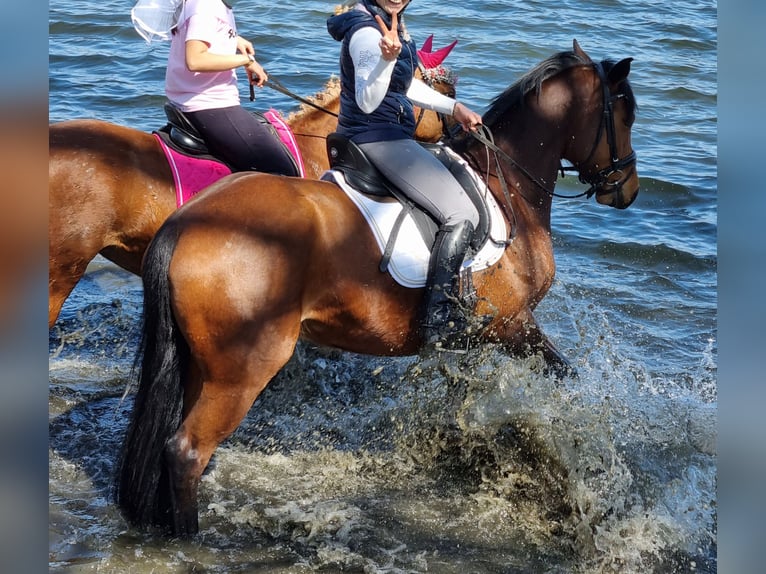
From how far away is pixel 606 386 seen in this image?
5.60m

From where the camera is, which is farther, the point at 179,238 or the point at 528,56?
the point at 528,56

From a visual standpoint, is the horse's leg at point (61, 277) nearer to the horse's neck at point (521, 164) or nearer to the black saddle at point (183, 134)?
the black saddle at point (183, 134)

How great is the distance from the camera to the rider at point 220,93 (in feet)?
15.8

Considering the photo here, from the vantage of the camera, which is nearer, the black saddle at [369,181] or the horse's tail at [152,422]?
the horse's tail at [152,422]

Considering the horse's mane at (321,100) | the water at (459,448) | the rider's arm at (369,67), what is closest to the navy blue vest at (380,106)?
the rider's arm at (369,67)

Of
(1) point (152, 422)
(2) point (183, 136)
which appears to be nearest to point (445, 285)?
(1) point (152, 422)

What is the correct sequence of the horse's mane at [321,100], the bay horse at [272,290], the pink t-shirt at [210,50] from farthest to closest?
the horse's mane at [321,100] < the pink t-shirt at [210,50] < the bay horse at [272,290]

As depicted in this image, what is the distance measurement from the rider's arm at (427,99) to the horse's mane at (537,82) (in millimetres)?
456

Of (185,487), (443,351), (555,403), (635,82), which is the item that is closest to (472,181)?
(443,351)

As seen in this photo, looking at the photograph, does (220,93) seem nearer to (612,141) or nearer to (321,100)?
(321,100)

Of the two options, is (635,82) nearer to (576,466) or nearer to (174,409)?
(576,466)

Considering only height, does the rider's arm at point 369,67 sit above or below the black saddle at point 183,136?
above
